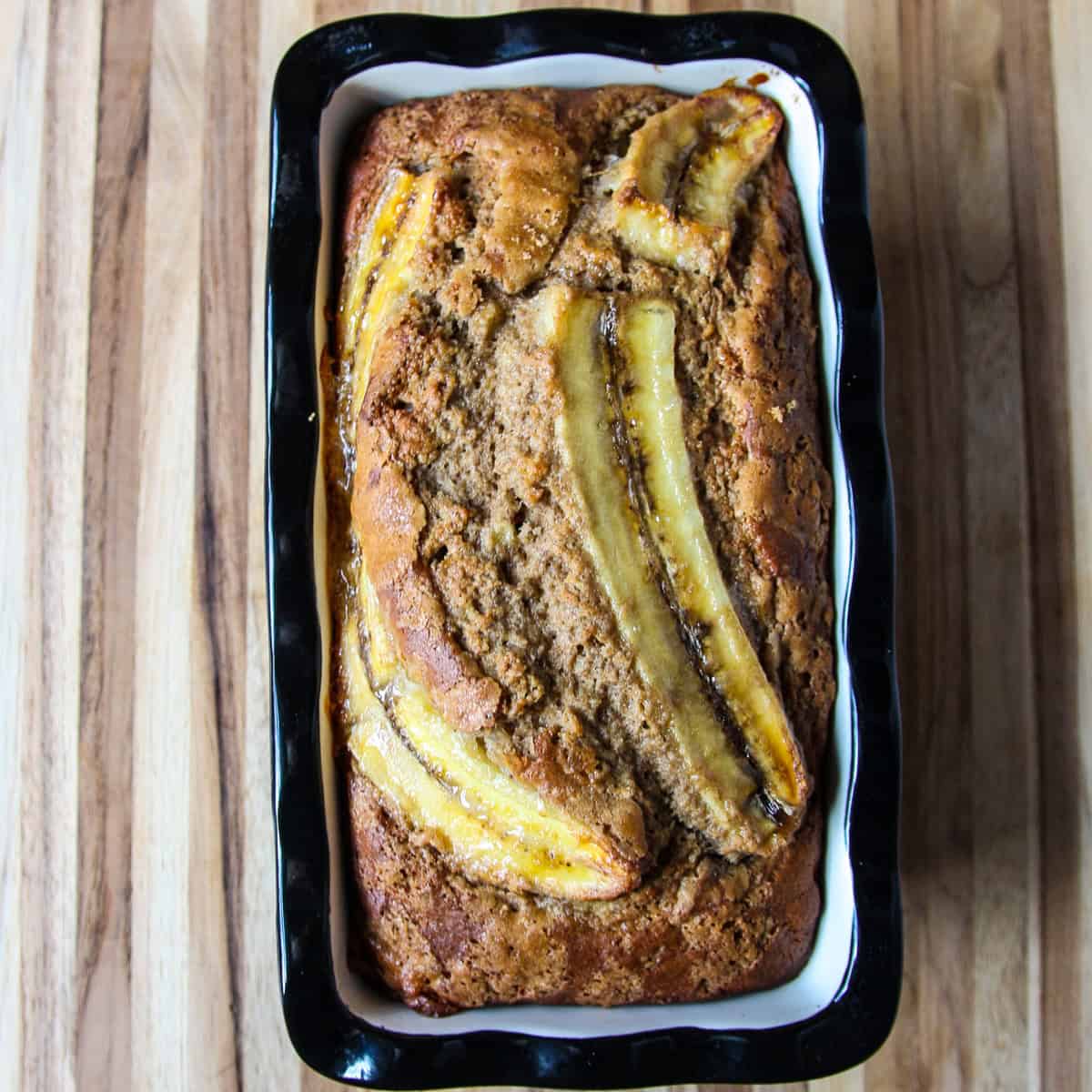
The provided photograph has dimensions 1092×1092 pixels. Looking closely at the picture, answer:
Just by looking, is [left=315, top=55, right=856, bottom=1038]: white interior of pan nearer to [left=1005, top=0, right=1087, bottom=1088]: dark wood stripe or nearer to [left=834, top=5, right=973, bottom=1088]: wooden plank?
[left=834, top=5, right=973, bottom=1088]: wooden plank

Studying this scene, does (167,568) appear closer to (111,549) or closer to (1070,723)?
(111,549)

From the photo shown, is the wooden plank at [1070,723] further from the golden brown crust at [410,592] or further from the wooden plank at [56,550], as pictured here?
the wooden plank at [56,550]

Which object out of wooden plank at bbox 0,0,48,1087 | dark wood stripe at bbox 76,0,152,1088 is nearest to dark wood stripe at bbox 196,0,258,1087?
dark wood stripe at bbox 76,0,152,1088

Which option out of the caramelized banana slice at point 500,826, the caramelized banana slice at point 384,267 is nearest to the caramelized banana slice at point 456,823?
the caramelized banana slice at point 500,826

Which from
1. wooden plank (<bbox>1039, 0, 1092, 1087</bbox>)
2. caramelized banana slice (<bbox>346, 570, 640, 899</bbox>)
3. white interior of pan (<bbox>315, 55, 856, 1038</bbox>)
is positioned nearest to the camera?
caramelized banana slice (<bbox>346, 570, 640, 899</bbox>)

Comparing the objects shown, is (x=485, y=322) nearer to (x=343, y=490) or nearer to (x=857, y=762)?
(x=343, y=490)

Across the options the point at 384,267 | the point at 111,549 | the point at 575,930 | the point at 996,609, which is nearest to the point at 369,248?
the point at 384,267

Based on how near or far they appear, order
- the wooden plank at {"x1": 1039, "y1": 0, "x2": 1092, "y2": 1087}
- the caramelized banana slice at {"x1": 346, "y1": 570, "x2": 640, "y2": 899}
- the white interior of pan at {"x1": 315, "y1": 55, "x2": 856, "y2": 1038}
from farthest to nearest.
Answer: the wooden plank at {"x1": 1039, "y1": 0, "x2": 1092, "y2": 1087}
the white interior of pan at {"x1": 315, "y1": 55, "x2": 856, "y2": 1038}
the caramelized banana slice at {"x1": 346, "y1": 570, "x2": 640, "y2": 899}
